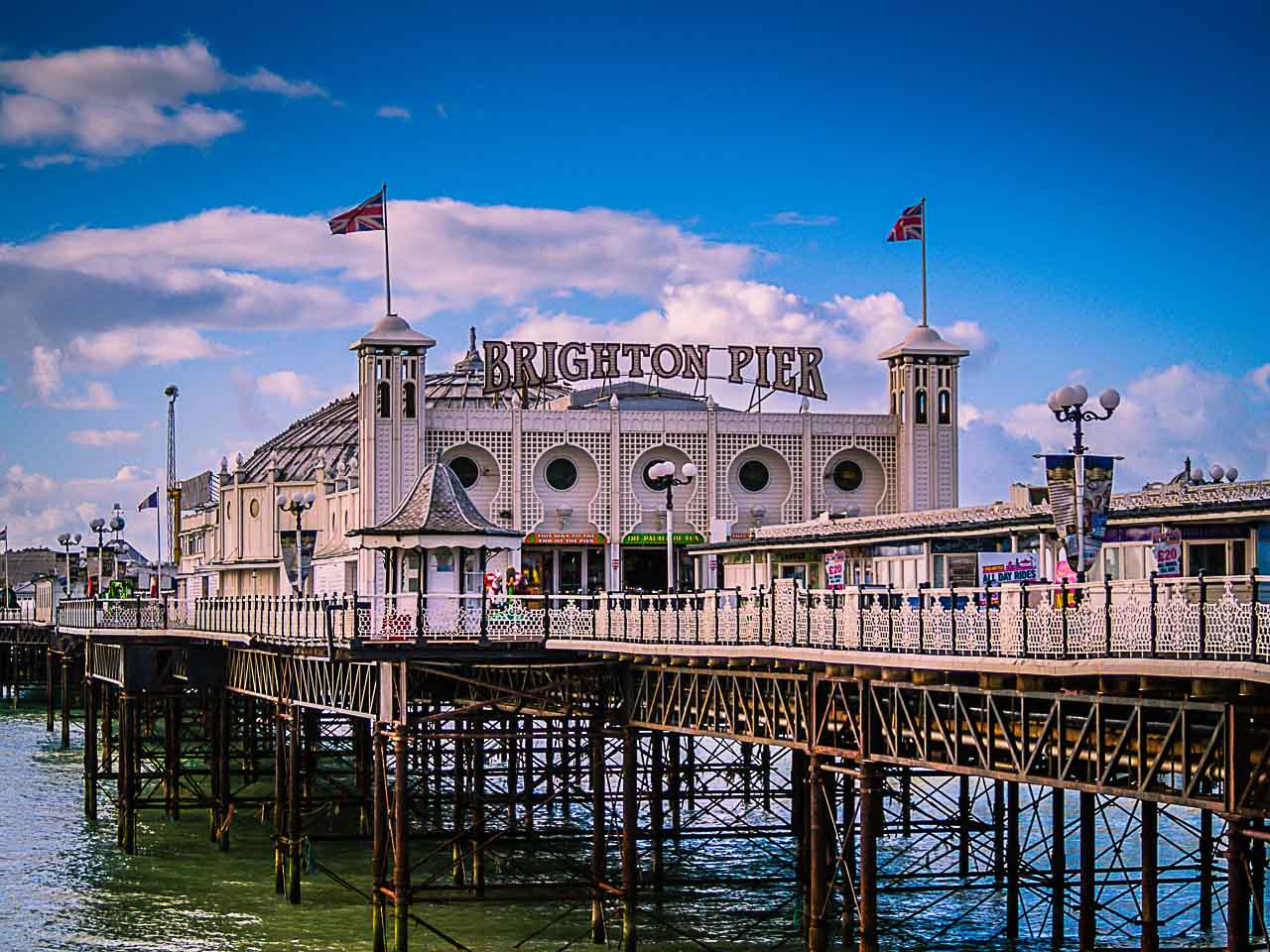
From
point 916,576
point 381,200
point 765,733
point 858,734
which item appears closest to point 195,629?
point 381,200

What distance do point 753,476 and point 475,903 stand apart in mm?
37636

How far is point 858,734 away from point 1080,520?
5.09 meters

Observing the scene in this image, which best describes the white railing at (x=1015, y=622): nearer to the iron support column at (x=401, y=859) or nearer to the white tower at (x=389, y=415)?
the iron support column at (x=401, y=859)

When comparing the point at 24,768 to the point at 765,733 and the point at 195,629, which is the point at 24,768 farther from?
the point at 765,733

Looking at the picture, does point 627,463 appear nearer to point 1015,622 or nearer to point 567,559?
point 567,559

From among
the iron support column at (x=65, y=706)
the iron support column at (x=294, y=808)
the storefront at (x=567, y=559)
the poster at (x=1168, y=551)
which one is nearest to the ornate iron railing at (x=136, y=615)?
the storefront at (x=567, y=559)

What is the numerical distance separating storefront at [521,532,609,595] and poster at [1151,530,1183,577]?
41.3 meters

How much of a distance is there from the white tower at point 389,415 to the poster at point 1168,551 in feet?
142

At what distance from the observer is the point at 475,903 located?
45.8 metres

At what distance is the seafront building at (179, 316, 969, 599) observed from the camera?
7775 cm

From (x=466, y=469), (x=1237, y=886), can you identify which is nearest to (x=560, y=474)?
(x=466, y=469)

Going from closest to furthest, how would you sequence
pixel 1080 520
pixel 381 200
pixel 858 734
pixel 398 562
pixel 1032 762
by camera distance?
pixel 1032 762, pixel 1080 520, pixel 858 734, pixel 398 562, pixel 381 200

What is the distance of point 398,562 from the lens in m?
44.1

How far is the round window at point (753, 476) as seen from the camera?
81.1 meters
